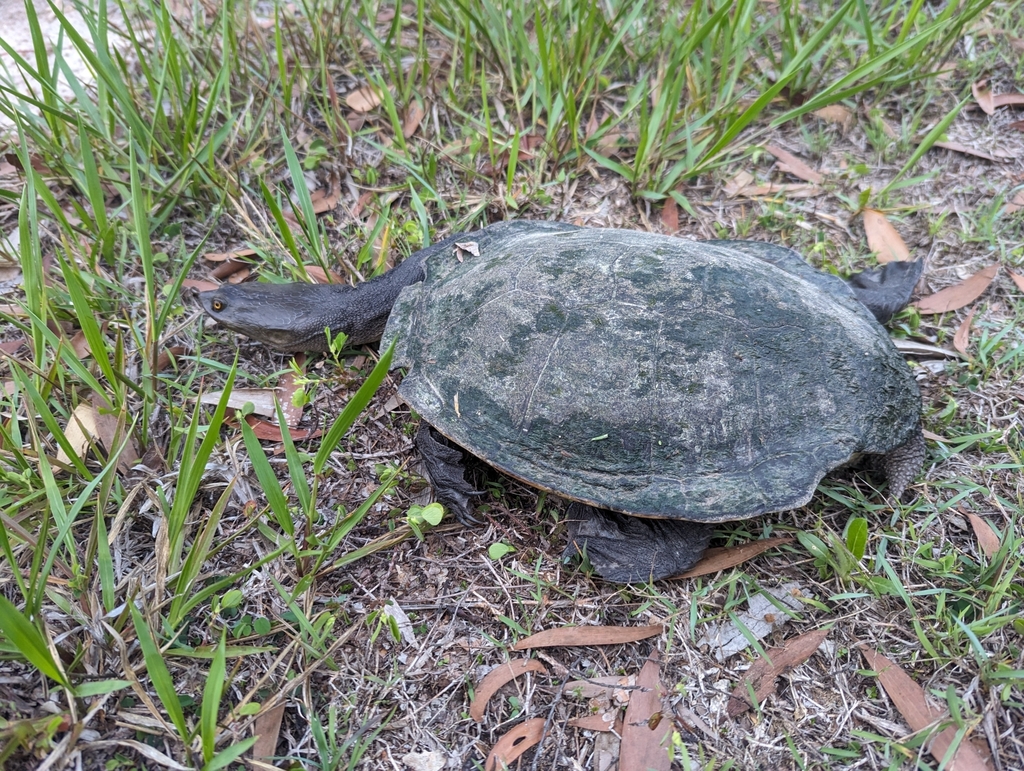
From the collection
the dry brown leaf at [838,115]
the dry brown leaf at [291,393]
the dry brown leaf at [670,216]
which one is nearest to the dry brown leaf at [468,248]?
the dry brown leaf at [291,393]

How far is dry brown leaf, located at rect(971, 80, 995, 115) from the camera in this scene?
3568 millimetres

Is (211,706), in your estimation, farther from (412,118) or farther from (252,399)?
(412,118)

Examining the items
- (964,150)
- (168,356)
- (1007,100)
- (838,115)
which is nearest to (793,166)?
(838,115)

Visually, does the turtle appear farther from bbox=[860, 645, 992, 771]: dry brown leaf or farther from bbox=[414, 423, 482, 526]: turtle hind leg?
bbox=[860, 645, 992, 771]: dry brown leaf

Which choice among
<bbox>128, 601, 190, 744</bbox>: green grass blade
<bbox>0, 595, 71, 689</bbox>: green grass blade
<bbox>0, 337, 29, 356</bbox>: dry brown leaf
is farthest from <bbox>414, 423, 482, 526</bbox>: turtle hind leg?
<bbox>0, 337, 29, 356</bbox>: dry brown leaf

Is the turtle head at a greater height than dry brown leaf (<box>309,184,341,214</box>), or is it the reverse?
dry brown leaf (<box>309,184,341,214</box>)

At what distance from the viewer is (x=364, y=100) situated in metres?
3.59

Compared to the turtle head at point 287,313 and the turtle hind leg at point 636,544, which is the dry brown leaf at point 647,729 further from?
the turtle head at point 287,313

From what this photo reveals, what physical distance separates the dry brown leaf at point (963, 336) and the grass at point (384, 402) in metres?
0.05

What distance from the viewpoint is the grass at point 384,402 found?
1841 mm

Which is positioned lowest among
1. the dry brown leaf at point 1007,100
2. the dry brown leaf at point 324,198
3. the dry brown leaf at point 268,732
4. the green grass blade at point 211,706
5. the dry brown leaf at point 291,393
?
the dry brown leaf at point 268,732

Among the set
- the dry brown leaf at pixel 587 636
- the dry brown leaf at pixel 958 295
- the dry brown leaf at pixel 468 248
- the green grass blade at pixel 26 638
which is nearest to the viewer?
the green grass blade at pixel 26 638

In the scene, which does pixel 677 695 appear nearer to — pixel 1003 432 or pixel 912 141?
pixel 1003 432

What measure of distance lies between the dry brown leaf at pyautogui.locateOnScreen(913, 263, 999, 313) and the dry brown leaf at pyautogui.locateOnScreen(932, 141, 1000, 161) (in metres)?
0.86
